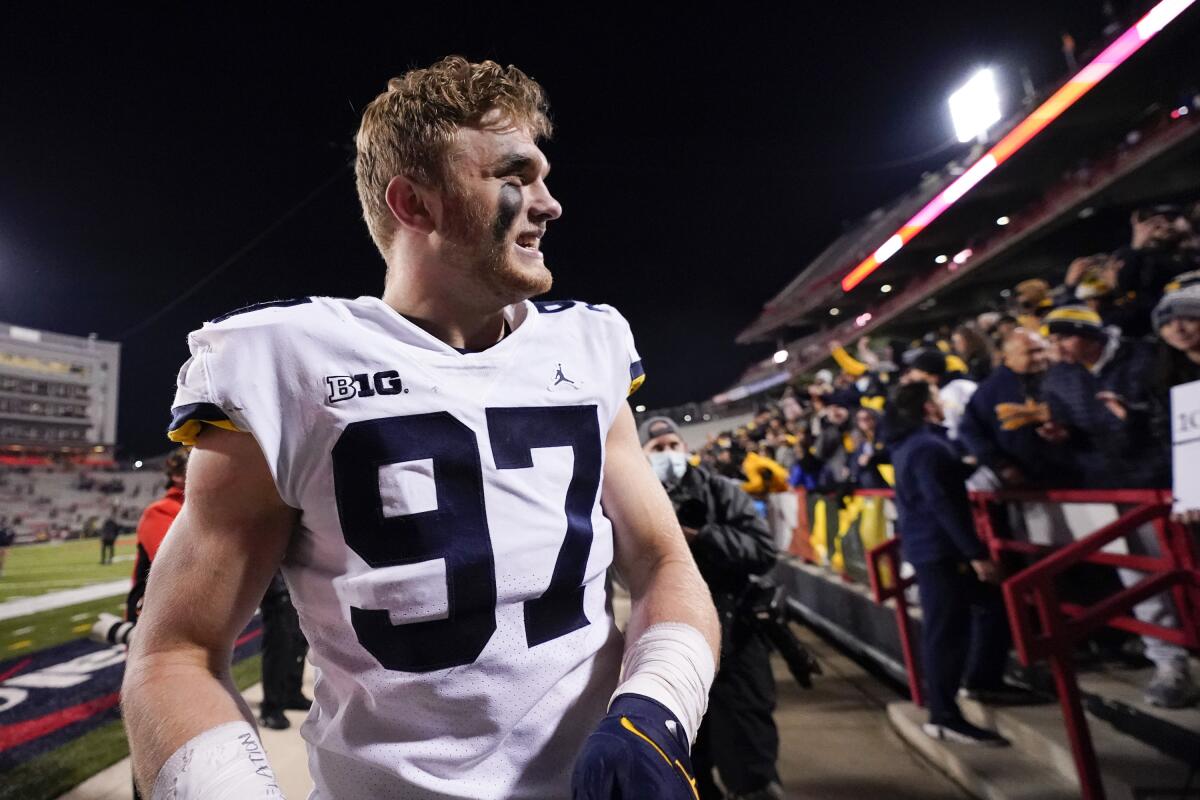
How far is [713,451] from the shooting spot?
2055cm

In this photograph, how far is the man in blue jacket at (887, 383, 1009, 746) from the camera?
12.7ft

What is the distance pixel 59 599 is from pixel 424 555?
16.1 meters

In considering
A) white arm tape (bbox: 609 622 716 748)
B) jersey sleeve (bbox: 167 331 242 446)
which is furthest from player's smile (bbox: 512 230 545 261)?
white arm tape (bbox: 609 622 716 748)

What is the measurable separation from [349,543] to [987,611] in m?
4.29

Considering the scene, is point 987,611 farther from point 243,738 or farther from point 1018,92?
point 1018,92

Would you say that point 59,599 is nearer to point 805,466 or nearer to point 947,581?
point 805,466

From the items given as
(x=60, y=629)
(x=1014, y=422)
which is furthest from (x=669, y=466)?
(x=60, y=629)

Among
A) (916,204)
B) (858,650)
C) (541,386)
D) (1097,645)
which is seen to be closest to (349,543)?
(541,386)

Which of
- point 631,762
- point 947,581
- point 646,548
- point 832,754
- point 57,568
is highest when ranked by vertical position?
point 646,548

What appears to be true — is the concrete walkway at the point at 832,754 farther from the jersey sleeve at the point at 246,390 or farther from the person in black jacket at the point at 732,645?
the jersey sleeve at the point at 246,390

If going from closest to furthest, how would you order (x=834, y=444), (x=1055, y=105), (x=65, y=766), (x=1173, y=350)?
(x=1173, y=350), (x=65, y=766), (x=834, y=444), (x=1055, y=105)

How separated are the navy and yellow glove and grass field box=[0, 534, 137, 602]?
16.1m

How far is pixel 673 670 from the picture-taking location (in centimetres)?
100

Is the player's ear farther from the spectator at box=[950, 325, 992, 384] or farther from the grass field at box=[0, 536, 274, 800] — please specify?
the spectator at box=[950, 325, 992, 384]
